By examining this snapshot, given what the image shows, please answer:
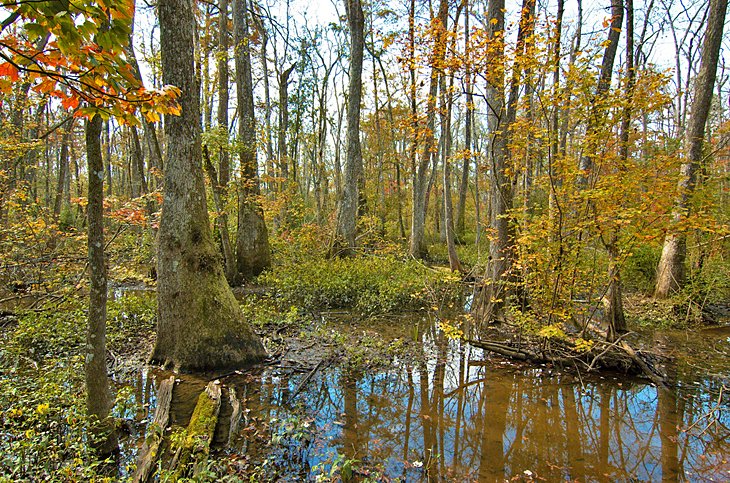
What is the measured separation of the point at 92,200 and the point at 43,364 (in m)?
3.75

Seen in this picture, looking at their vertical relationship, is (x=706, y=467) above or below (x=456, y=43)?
below

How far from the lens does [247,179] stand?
10711 millimetres

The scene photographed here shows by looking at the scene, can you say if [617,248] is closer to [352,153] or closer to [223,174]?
[352,153]

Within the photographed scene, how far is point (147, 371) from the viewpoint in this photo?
5.37 m

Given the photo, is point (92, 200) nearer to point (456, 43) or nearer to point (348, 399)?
point (348, 399)

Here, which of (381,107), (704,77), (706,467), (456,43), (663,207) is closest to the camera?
(706,467)

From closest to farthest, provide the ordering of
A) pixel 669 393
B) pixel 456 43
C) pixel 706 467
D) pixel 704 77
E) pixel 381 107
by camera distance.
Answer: pixel 706 467, pixel 669 393, pixel 456 43, pixel 704 77, pixel 381 107

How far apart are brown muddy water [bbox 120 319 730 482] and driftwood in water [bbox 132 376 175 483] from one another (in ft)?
0.76

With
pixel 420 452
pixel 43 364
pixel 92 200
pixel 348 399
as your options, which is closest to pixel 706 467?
pixel 420 452

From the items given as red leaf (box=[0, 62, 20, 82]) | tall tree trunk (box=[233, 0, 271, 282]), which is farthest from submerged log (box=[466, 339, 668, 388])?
tall tree trunk (box=[233, 0, 271, 282])

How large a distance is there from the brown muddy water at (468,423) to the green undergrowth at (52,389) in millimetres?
571

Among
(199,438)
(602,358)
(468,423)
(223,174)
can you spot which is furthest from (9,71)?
(223,174)

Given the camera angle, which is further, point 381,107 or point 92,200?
point 381,107

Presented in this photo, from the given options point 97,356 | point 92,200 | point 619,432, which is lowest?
point 619,432
